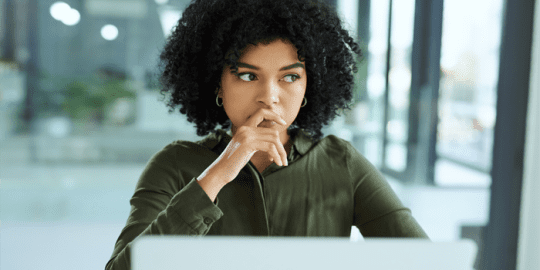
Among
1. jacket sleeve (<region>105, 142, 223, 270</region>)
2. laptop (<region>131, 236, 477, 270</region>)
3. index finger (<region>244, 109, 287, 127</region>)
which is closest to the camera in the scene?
laptop (<region>131, 236, 477, 270</region>)

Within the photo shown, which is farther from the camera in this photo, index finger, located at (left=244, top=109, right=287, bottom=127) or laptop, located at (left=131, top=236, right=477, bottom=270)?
index finger, located at (left=244, top=109, right=287, bottom=127)

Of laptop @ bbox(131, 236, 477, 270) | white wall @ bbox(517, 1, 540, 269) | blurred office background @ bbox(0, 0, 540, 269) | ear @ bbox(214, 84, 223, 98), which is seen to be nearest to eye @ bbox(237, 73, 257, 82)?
ear @ bbox(214, 84, 223, 98)

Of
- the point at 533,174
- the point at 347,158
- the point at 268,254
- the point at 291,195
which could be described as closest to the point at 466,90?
the point at 533,174

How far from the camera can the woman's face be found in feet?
2.95

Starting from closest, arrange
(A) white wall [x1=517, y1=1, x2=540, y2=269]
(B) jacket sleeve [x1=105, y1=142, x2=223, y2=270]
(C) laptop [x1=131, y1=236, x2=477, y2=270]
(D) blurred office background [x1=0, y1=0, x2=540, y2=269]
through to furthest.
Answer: (C) laptop [x1=131, y1=236, x2=477, y2=270], (B) jacket sleeve [x1=105, y1=142, x2=223, y2=270], (A) white wall [x1=517, y1=1, x2=540, y2=269], (D) blurred office background [x1=0, y1=0, x2=540, y2=269]

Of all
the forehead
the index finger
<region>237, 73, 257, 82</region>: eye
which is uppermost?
the forehead

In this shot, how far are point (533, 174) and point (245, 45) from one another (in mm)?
1996

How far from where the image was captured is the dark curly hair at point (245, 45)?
36.5 inches

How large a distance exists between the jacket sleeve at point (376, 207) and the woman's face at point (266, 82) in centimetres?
25

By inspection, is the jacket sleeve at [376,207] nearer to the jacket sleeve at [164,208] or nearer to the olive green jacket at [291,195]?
the olive green jacket at [291,195]

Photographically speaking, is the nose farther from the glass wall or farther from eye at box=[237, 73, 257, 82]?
the glass wall

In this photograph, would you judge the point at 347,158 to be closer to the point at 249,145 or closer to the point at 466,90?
the point at 249,145

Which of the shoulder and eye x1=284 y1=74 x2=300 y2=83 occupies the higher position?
→ eye x1=284 y1=74 x2=300 y2=83

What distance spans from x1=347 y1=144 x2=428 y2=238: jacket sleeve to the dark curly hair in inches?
6.5
